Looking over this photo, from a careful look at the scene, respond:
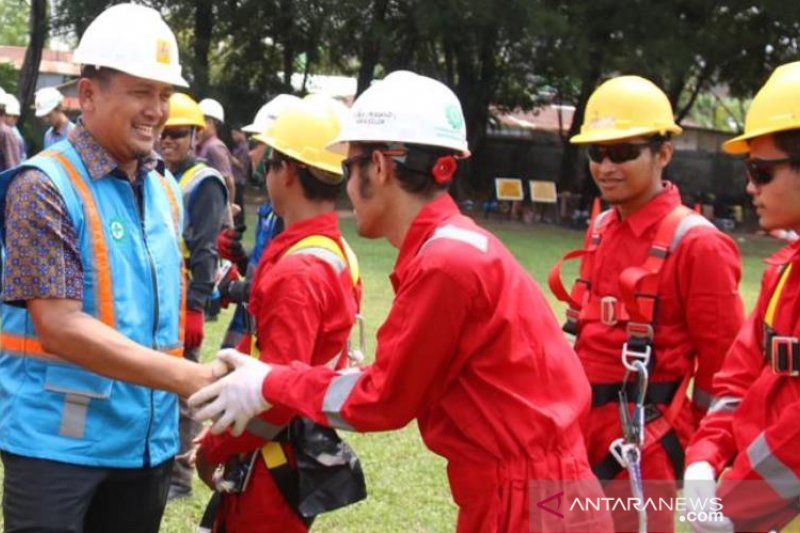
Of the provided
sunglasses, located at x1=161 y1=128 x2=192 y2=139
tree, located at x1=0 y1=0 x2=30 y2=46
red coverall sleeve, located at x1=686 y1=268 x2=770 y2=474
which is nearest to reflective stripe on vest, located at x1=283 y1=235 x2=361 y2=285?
red coverall sleeve, located at x1=686 y1=268 x2=770 y2=474

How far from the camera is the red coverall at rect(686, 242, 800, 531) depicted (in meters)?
3.46

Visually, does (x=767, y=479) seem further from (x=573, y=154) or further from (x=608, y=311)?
(x=573, y=154)

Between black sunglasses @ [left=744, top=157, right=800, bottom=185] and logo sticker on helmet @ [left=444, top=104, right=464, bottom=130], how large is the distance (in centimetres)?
86

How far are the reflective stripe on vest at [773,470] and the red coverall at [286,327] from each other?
1.40 metres

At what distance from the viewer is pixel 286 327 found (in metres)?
3.98

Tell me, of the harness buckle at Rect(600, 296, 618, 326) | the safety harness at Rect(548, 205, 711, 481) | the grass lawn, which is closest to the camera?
the safety harness at Rect(548, 205, 711, 481)

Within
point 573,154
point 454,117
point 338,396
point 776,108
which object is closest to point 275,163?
point 454,117

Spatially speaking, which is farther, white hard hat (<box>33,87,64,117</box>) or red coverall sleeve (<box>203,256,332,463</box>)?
white hard hat (<box>33,87,64,117</box>)

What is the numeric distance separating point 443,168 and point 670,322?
2002 mm

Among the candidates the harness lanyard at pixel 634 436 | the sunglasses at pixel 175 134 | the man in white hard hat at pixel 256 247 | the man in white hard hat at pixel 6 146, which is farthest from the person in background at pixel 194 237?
the man in white hard hat at pixel 6 146

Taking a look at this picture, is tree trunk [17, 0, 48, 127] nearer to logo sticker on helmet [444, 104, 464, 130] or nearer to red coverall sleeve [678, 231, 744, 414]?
red coverall sleeve [678, 231, 744, 414]

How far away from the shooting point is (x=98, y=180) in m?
3.80

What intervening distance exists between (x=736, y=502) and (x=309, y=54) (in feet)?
104

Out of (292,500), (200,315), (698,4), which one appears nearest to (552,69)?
(698,4)
